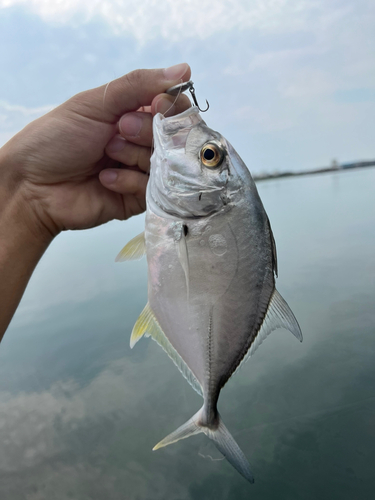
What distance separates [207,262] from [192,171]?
0.42m

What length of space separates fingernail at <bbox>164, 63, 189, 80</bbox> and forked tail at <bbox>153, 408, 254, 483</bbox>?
1842mm

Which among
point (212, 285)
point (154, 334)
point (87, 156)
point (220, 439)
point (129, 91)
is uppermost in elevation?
point (129, 91)

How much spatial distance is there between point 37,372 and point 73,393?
75 centimetres

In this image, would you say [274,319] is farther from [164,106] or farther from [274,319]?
[164,106]

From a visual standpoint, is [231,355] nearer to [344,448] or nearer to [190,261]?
[190,261]

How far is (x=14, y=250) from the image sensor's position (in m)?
2.26

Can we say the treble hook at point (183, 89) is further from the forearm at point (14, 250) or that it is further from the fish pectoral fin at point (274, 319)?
the forearm at point (14, 250)

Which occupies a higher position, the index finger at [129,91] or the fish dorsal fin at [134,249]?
the index finger at [129,91]

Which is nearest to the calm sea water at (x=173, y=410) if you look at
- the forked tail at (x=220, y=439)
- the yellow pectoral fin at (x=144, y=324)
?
the forked tail at (x=220, y=439)

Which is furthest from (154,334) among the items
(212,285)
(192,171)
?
(192,171)

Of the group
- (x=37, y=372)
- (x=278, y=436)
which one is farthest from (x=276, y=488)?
(x=37, y=372)

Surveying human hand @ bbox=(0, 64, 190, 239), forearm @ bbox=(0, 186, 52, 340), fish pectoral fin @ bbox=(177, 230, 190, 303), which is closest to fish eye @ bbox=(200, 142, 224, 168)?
fish pectoral fin @ bbox=(177, 230, 190, 303)

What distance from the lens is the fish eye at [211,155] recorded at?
1384 millimetres

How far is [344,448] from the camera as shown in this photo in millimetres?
2506
